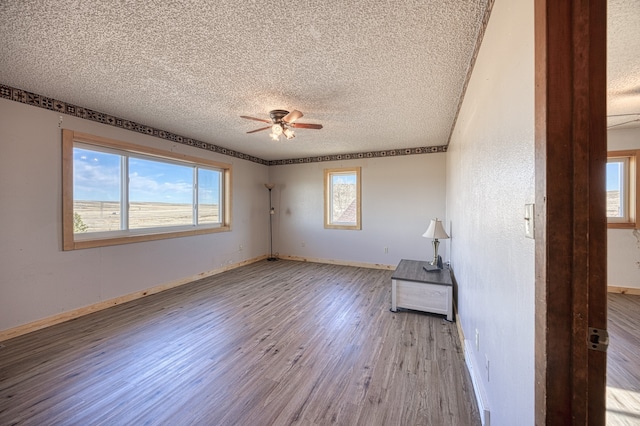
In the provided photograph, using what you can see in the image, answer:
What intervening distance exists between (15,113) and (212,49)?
239 centimetres

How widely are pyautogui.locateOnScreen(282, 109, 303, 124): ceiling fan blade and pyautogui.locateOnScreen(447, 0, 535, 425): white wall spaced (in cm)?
156

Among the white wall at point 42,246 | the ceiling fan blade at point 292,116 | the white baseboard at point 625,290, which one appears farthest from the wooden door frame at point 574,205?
the white baseboard at point 625,290

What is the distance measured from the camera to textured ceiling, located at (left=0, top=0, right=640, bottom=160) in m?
1.53

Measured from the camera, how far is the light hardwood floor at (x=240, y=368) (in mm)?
1605

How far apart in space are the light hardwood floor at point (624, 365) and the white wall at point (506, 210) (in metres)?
0.84

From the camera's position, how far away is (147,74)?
7.40ft

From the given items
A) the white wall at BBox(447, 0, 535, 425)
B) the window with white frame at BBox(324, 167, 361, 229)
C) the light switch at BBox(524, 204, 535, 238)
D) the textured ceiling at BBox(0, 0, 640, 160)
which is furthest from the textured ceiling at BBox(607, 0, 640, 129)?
the window with white frame at BBox(324, 167, 361, 229)

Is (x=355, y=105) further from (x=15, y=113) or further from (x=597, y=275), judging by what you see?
(x=15, y=113)

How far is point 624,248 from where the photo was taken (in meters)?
3.56

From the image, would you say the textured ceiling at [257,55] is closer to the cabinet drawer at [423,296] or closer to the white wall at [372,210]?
the white wall at [372,210]

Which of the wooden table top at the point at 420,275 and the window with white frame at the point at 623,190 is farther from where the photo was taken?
the window with white frame at the point at 623,190

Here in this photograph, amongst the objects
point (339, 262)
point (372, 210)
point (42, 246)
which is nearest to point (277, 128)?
point (42, 246)

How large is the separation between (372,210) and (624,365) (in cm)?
383

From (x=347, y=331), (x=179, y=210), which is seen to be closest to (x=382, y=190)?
(x=347, y=331)
